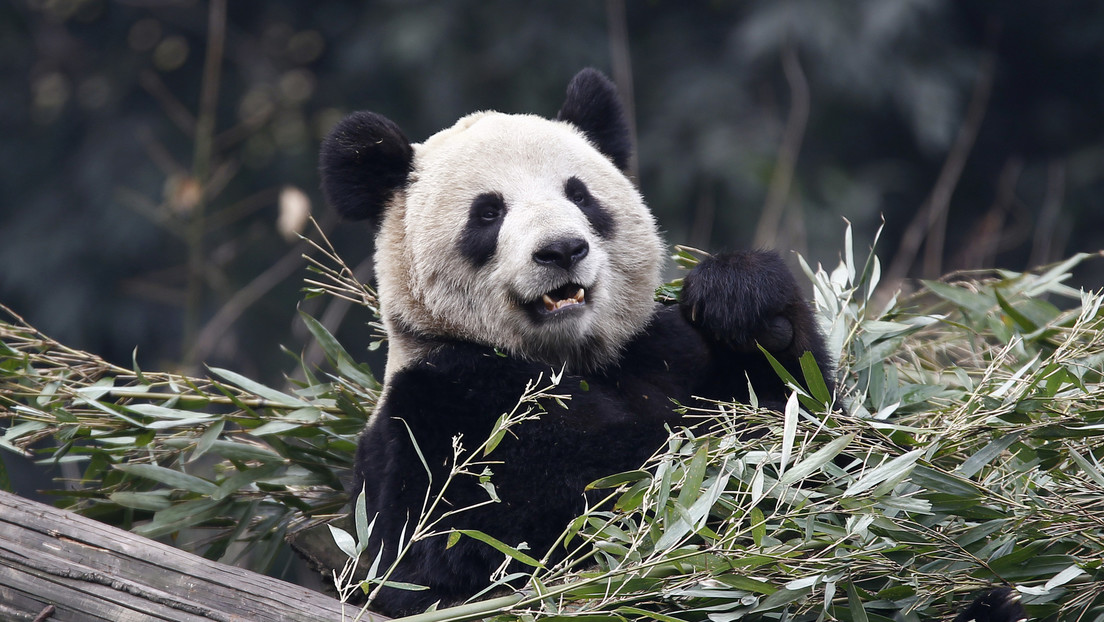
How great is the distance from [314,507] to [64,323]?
7.48 meters

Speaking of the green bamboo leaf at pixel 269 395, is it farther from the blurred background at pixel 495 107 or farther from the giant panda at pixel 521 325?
the blurred background at pixel 495 107

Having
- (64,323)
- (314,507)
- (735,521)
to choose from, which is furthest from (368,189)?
(64,323)

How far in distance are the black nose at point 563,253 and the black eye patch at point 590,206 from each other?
226 mm

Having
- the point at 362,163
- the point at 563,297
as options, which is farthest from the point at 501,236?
the point at 362,163

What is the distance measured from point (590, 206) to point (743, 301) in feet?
2.04

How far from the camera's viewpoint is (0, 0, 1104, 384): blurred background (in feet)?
28.8

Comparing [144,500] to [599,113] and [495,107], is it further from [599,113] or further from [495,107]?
[495,107]

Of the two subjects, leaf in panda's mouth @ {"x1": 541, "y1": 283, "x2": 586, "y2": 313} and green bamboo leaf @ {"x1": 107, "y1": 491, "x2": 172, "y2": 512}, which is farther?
green bamboo leaf @ {"x1": 107, "y1": 491, "x2": 172, "y2": 512}

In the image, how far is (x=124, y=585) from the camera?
2314 millimetres

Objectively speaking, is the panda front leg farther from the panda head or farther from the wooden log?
the wooden log

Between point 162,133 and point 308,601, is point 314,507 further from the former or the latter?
point 162,133

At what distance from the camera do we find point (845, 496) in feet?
6.78

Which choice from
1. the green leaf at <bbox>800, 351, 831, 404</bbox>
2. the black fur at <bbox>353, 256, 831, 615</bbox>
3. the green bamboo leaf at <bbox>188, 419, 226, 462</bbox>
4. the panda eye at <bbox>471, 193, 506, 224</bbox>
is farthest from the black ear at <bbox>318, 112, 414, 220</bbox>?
the green leaf at <bbox>800, 351, 831, 404</bbox>

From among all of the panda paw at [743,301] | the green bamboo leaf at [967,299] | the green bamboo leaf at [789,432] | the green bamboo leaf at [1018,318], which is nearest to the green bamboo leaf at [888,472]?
the green bamboo leaf at [789,432]
